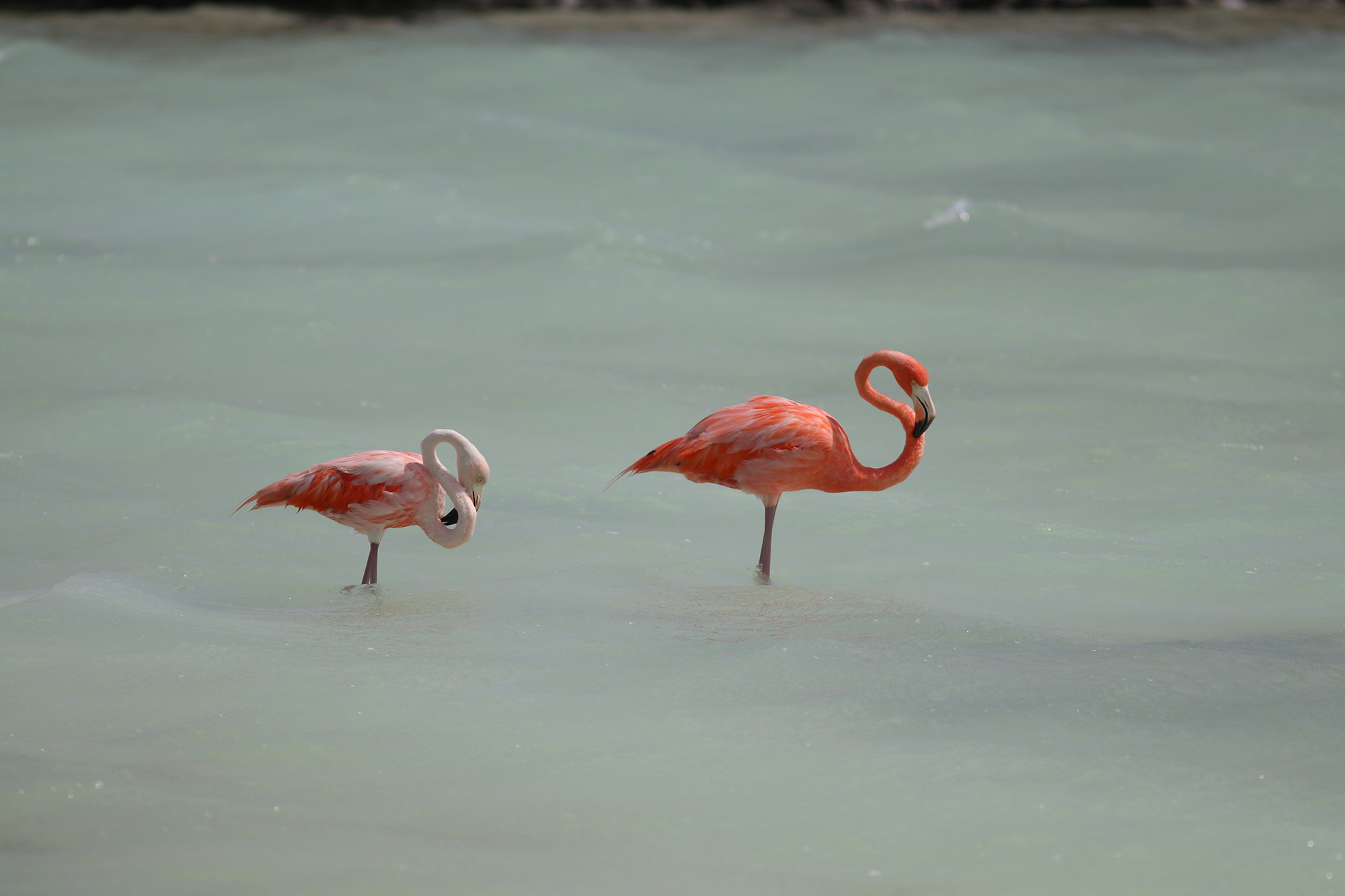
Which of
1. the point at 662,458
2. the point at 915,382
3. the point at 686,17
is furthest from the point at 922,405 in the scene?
the point at 686,17

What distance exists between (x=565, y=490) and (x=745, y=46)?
12368mm

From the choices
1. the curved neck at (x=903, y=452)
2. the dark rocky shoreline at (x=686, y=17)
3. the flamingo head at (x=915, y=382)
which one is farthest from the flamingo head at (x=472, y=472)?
the dark rocky shoreline at (x=686, y=17)

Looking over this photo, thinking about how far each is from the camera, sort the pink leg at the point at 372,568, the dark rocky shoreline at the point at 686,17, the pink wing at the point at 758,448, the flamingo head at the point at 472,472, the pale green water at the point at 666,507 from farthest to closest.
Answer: the dark rocky shoreline at the point at 686,17
the pink wing at the point at 758,448
the pink leg at the point at 372,568
the flamingo head at the point at 472,472
the pale green water at the point at 666,507

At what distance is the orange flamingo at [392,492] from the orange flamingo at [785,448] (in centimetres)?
68

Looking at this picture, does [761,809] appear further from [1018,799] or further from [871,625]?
[871,625]

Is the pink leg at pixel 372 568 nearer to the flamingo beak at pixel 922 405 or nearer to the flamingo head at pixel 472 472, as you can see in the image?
the flamingo head at pixel 472 472

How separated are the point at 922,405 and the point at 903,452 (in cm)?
24

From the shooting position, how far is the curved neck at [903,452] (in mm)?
4863

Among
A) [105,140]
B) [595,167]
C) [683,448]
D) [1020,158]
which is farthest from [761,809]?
[105,140]

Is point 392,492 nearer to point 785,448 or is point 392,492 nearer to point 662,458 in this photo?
point 662,458

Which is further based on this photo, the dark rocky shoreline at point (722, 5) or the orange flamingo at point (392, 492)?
the dark rocky shoreline at point (722, 5)

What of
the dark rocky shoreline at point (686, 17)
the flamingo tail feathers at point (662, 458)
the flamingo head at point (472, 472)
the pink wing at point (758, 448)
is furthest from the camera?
the dark rocky shoreline at point (686, 17)

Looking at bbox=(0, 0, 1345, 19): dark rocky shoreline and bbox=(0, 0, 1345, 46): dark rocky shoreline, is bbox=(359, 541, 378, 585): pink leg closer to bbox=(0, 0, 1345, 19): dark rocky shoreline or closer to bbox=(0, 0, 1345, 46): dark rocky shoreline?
bbox=(0, 0, 1345, 46): dark rocky shoreline

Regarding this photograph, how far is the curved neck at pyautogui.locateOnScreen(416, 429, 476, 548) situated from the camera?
179 inches
